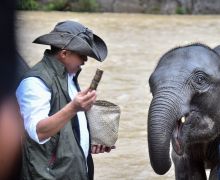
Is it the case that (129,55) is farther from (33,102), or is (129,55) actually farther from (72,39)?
(33,102)

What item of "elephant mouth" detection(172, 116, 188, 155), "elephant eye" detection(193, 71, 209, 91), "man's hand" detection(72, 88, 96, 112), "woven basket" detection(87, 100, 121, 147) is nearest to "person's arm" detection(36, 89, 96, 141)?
"man's hand" detection(72, 88, 96, 112)

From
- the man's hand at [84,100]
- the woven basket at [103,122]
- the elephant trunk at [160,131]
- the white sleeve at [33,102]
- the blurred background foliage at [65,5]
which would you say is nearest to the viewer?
the man's hand at [84,100]

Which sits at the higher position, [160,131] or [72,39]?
[72,39]

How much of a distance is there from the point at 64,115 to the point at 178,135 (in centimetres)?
136

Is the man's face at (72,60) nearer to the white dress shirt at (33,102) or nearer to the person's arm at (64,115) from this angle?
the white dress shirt at (33,102)

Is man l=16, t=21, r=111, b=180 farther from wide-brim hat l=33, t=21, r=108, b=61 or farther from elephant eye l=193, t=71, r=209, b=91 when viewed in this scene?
elephant eye l=193, t=71, r=209, b=91

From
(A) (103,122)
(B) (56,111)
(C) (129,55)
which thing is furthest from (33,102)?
(C) (129,55)

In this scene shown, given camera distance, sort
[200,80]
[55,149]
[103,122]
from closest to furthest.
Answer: [55,149] < [103,122] < [200,80]

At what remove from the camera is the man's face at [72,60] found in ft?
11.3

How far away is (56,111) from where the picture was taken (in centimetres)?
338

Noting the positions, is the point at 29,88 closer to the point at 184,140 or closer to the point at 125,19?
the point at 184,140

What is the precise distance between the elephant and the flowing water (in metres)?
0.90

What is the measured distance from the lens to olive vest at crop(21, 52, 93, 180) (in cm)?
330

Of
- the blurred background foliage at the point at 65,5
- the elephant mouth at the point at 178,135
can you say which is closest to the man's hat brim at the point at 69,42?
the elephant mouth at the point at 178,135
